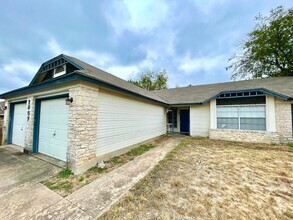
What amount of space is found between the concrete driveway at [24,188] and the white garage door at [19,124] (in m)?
2.27

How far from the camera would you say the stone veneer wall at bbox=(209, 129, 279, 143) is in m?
8.00

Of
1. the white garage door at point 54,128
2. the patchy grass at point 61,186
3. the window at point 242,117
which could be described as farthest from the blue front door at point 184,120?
the patchy grass at point 61,186

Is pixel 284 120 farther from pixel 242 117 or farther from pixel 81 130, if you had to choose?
pixel 81 130

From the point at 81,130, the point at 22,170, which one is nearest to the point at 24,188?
the point at 22,170

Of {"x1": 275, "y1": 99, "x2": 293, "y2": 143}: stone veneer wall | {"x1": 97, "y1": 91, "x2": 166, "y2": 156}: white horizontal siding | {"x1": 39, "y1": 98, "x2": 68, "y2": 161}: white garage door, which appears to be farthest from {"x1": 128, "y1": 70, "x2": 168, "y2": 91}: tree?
{"x1": 39, "y1": 98, "x2": 68, "y2": 161}: white garage door

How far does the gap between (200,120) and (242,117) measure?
2902 mm

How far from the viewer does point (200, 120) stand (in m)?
10.8

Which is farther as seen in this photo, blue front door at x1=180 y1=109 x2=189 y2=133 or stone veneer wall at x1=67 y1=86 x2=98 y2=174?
blue front door at x1=180 y1=109 x2=189 y2=133

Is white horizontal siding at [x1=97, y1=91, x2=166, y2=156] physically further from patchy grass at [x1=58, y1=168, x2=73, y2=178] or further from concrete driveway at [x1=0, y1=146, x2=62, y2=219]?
concrete driveway at [x1=0, y1=146, x2=62, y2=219]

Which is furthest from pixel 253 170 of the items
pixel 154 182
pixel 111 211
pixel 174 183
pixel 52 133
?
pixel 52 133

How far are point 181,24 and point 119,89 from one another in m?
9.29

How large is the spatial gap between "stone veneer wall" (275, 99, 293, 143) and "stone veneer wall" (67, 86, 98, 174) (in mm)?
11290

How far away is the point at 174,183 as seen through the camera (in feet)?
11.1

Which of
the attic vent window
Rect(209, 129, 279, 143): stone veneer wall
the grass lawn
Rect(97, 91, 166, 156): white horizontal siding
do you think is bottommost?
the grass lawn
